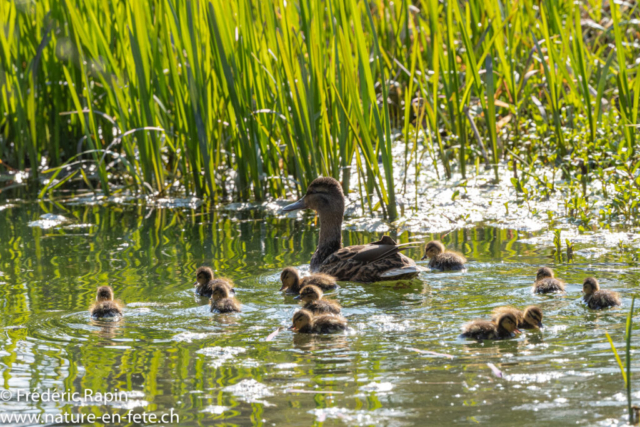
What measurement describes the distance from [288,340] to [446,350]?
885 mm

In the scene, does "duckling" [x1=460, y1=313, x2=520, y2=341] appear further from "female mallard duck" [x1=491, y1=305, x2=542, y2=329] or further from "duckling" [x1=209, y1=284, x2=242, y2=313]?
"duckling" [x1=209, y1=284, x2=242, y2=313]

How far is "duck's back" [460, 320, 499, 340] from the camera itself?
4555 millimetres

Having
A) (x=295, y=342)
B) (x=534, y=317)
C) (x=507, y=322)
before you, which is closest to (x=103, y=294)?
(x=295, y=342)

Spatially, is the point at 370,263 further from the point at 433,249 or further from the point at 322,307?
the point at 322,307

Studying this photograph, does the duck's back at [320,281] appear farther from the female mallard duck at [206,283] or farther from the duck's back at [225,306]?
the duck's back at [225,306]

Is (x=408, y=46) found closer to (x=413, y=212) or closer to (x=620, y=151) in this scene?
(x=413, y=212)

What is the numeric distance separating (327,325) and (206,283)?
143 cm

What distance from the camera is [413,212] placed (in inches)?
327

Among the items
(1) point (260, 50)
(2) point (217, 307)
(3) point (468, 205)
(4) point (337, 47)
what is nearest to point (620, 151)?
(3) point (468, 205)

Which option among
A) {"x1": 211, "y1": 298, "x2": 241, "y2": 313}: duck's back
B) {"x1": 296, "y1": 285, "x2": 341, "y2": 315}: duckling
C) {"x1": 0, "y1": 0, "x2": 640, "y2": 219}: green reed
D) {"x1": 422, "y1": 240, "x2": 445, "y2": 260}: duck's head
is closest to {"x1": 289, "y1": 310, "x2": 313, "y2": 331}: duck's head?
{"x1": 296, "y1": 285, "x2": 341, "y2": 315}: duckling

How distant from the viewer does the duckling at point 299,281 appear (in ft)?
19.5

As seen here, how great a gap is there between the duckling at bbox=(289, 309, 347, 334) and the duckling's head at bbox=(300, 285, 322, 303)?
69cm

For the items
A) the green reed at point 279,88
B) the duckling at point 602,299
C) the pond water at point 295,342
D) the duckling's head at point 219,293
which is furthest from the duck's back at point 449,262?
the duckling's head at point 219,293

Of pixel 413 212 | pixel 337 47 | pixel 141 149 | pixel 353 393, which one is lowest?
pixel 353 393
